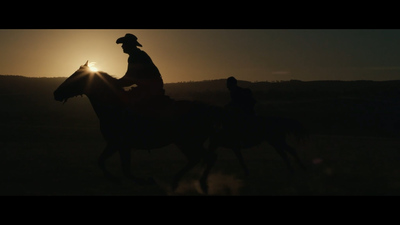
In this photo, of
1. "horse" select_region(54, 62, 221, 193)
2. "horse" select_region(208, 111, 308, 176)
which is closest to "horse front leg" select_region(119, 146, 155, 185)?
"horse" select_region(54, 62, 221, 193)

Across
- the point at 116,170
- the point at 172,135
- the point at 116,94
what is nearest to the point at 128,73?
the point at 116,94

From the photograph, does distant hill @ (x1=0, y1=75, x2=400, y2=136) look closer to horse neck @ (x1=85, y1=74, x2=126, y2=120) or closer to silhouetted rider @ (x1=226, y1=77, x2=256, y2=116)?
silhouetted rider @ (x1=226, y1=77, x2=256, y2=116)

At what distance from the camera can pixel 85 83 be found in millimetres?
9750

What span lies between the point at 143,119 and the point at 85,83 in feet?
4.40

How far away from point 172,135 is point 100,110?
1.49m

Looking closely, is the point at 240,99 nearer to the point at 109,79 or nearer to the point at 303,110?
the point at 109,79

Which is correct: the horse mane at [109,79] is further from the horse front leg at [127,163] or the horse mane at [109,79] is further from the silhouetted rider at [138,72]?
the horse front leg at [127,163]

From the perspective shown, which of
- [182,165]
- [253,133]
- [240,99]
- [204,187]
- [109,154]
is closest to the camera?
[204,187]

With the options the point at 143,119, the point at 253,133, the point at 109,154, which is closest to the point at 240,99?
the point at 253,133

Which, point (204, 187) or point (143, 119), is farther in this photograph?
point (143, 119)

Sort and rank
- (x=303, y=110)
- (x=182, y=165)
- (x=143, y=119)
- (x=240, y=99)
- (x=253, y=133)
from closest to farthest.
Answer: (x=143, y=119), (x=240, y=99), (x=253, y=133), (x=182, y=165), (x=303, y=110)

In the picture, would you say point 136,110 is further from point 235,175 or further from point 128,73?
point 235,175

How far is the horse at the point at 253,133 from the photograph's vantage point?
10586 millimetres

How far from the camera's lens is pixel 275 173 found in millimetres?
11367
